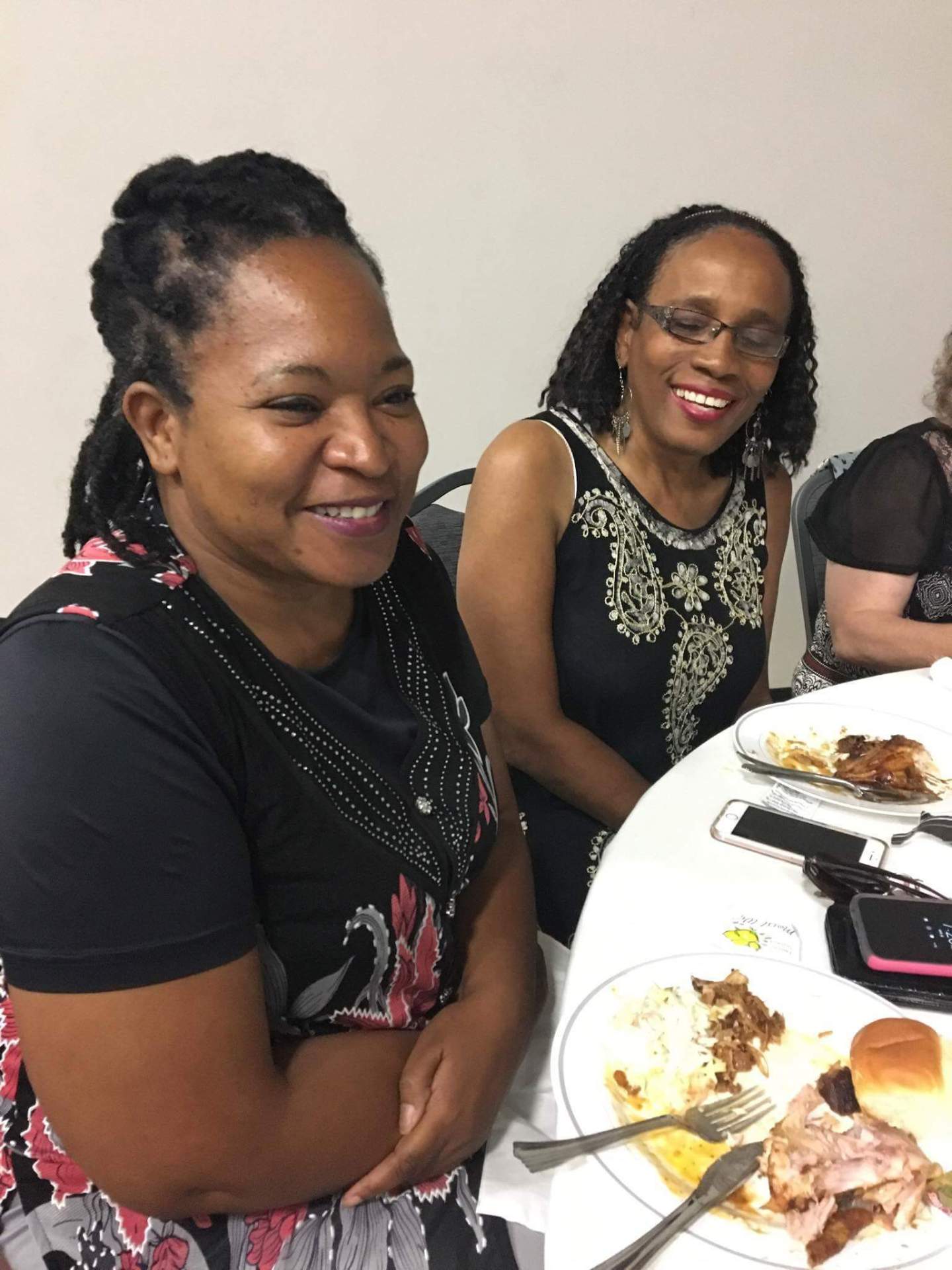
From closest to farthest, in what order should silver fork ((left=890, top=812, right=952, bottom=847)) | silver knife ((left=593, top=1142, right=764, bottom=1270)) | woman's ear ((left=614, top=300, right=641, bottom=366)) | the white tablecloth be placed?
1. silver knife ((left=593, top=1142, right=764, bottom=1270))
2. the white tablecloth
3. silver fork ((left=890, top=812, right=952, bottom=847))
4. woman's ear ((left=614, top=300, right=641, bottom=366))

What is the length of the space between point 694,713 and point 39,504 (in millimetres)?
1566

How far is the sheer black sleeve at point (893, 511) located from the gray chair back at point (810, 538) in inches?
4.5

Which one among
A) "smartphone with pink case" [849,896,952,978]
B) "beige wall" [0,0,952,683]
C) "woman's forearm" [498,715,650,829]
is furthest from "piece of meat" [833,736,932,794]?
"beige wall" [0,0,952,683]

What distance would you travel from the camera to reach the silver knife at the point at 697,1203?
0.52 meters

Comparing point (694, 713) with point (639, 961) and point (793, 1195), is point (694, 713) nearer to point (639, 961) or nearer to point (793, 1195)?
point (639, 961)

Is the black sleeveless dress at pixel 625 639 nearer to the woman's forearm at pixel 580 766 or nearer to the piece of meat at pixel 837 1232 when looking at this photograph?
the woman's forearm at pixel 580 766

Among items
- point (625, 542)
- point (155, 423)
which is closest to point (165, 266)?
point (155, 423)

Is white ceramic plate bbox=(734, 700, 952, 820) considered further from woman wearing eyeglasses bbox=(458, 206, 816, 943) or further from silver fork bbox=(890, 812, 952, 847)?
woman wearing eyeglasses bbox=(458, 206, 816, 943)

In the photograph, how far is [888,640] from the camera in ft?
5.49

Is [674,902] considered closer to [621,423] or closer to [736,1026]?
[736,1026]

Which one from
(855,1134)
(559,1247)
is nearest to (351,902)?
(559,1247)

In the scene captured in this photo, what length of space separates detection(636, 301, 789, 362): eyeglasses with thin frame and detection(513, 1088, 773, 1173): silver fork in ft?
3.68

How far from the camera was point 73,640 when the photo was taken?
2.05ft

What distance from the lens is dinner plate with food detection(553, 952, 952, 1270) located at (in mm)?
538
